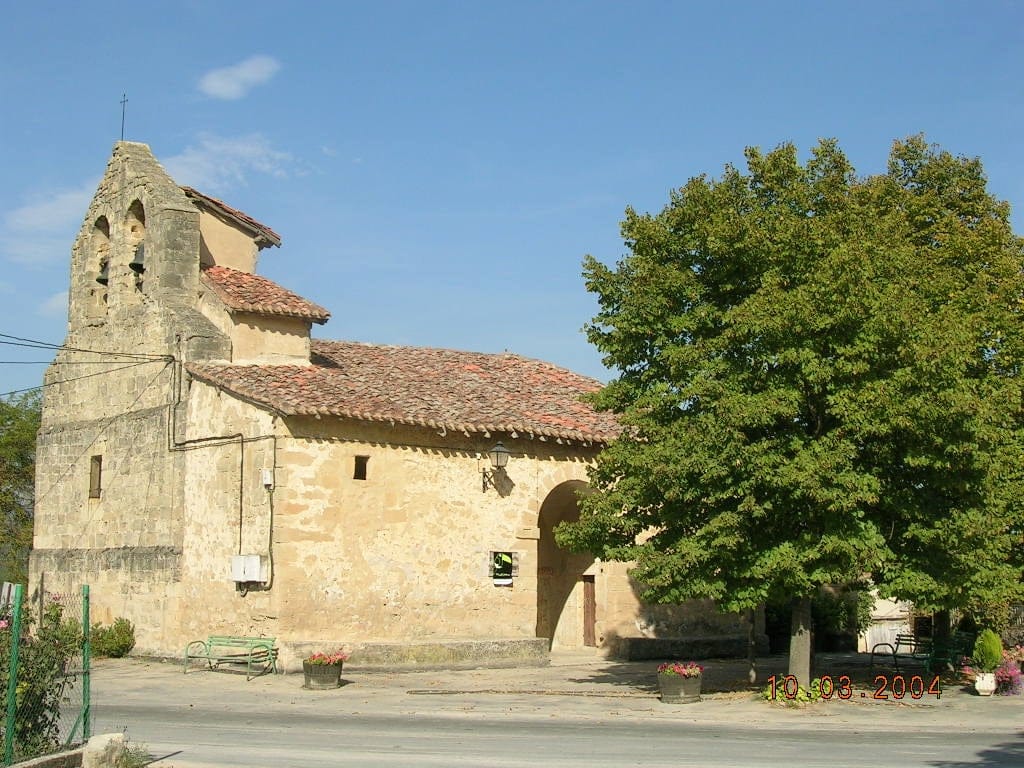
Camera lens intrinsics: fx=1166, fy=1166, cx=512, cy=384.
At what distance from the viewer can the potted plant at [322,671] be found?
19.4 m

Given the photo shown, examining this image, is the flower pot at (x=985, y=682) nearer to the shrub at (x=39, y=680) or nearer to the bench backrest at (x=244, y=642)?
the bench backrest at (x=244, y=642)

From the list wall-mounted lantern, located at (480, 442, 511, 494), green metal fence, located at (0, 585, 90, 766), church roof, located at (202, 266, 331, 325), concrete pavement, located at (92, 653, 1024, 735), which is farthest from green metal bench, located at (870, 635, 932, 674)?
green metal fence, located at (0, 585, 90, 766)

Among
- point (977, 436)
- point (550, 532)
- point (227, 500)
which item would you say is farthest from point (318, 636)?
point (977, 436)

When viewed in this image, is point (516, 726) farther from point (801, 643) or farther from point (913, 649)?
point (913, 649)

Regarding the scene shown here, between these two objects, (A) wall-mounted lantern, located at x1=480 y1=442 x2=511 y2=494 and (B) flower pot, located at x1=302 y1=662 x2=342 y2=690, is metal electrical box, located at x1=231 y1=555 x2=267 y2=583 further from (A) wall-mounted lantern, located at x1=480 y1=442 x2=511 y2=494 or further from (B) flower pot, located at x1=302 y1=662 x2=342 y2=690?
(A) wall-mounted lantern, located at x1=480 y1=442 x2=511 y2=494

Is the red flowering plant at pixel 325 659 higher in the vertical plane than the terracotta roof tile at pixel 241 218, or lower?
lower

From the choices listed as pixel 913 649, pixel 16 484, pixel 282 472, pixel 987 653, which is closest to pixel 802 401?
pixel 987 653

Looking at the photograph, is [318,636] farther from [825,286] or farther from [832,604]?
[832,604]

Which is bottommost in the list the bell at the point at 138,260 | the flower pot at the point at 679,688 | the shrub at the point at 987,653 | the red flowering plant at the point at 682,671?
the flower pot at the point at 679,688

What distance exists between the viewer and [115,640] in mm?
24141

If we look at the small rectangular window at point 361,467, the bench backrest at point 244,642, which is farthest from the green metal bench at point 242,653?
the small rectangular window at point 361,467

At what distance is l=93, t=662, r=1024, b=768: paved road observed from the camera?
12.5 metres

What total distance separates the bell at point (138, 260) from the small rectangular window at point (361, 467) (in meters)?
7.14

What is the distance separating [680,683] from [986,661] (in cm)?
514
